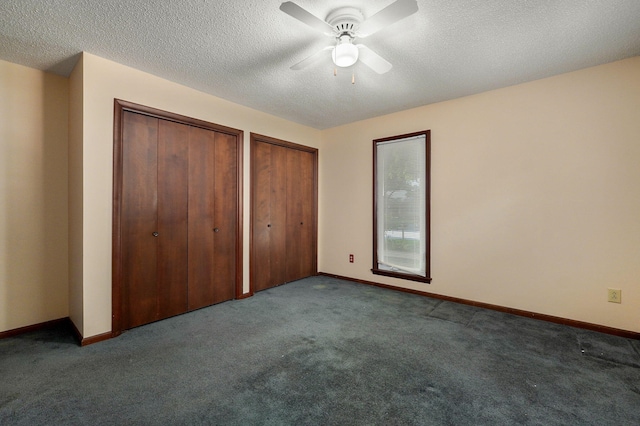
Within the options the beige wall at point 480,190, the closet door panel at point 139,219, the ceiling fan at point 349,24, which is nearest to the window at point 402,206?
the beige wall at point 480,190

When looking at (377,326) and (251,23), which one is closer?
(251,23)

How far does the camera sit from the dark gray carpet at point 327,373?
4.97ft

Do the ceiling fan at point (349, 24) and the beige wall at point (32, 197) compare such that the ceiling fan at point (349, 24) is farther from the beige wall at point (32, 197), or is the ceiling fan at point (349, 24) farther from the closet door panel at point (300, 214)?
the beige wall at point (32, 197)

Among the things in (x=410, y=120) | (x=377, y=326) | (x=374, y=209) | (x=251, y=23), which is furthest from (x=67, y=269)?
(x=410, y=120)

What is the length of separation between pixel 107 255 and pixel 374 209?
10.7 ft

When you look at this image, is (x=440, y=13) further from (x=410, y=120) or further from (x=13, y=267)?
(x=13, y=267)

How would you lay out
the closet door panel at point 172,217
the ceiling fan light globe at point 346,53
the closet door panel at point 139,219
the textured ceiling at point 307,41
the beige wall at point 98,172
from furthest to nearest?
1. the closet door panel at point 172,217
2. the closet door panel at point 139,219
3. the beige wall at point 98,172
4. the ceiling fan light globe at point 346,53
5. the textured ceiling at point 307,41

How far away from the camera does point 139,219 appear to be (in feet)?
8.73

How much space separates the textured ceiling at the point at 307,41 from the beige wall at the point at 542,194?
30cm

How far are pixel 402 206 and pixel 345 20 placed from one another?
2.50 m

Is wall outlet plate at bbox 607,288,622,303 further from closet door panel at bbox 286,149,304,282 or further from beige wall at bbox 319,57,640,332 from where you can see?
closet door panel at bbox 286,149,304,282

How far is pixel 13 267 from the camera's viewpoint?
98.3 inches

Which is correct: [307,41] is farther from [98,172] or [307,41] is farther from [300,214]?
[300,214]

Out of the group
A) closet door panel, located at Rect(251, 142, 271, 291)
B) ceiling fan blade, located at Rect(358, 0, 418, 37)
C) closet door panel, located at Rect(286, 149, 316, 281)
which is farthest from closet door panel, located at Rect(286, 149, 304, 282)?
ceiling fan blade, located at Rect(358, 0, 418, 37)
